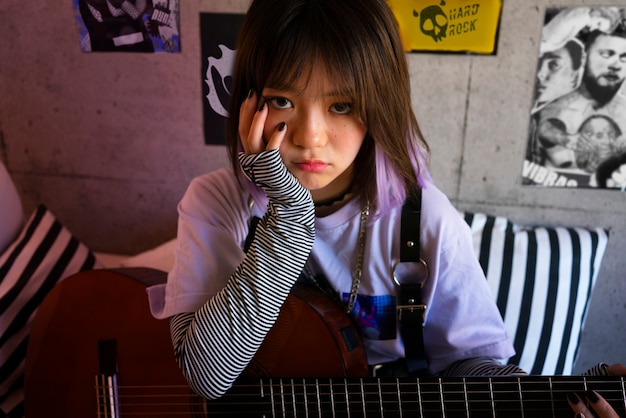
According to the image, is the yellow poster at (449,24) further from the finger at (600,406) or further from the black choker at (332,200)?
the finger at (600,406)

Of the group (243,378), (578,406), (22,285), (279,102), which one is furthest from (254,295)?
(22,285)

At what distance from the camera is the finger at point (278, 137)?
2.57 ft

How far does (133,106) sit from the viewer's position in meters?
1.32

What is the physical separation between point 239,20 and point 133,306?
613mm

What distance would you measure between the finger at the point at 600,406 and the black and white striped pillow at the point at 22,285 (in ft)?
3.65

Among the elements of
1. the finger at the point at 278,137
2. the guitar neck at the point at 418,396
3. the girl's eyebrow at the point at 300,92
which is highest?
the girl's eyebrow at the point at 300,92

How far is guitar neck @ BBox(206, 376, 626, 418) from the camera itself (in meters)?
0.83

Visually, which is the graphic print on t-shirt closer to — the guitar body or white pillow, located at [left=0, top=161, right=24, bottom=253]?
the guitar body

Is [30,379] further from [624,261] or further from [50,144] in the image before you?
[624,261]

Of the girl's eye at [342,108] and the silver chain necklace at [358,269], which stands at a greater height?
the girl's eye at [342,108]

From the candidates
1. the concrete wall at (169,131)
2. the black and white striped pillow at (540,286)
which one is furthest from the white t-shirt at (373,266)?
the concrete wall at (169,131)

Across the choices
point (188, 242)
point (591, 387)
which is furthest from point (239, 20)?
point (591, 387)

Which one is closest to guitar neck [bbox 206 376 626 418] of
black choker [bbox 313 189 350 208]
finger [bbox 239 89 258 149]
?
black choker [bbox 313 189 350 208]

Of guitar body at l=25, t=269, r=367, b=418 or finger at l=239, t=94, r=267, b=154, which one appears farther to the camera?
guitar body at l=25, t=269, r=367, b=418
